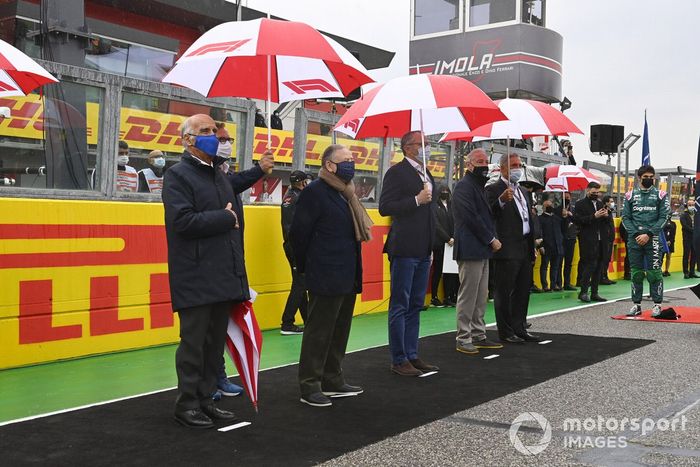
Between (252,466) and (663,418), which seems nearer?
(252,466)

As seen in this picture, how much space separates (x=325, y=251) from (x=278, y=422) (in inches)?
48.7

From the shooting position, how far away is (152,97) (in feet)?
28.4

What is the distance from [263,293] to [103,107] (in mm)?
2776

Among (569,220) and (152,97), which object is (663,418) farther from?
(569,220)

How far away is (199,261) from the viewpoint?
510cm

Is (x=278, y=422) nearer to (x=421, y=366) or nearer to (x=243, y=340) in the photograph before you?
(x=243, y=340)

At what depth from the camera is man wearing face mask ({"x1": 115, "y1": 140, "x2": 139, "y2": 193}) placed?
8430 mm

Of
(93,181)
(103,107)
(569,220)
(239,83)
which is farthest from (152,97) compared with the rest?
(569,220)

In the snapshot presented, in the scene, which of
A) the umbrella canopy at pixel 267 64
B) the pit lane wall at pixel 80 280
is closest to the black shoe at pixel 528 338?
the umbrella canopy at pixel 267 64

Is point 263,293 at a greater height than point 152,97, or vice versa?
point 152,97

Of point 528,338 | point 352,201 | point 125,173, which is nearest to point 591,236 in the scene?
point 528,338

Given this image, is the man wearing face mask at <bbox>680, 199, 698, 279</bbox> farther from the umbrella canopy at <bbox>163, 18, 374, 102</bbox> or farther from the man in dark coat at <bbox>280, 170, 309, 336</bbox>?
the umbrella canopy at <bbox>163, 18, 374, 102</bbox>

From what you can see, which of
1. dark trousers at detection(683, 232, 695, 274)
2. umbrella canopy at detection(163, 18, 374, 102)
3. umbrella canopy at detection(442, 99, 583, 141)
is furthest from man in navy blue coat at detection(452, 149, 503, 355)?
dark trousers at detection(683, 232, 695, 274)

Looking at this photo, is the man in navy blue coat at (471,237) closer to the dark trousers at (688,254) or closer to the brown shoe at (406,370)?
the brown shoe at (406,370)
